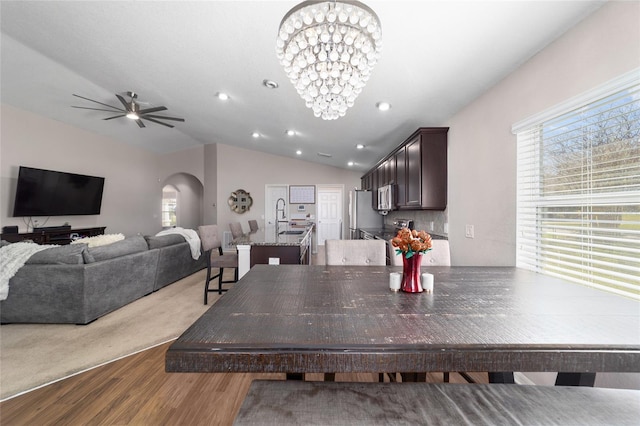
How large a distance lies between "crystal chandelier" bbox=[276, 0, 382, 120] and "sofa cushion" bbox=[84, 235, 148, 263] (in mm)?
2960

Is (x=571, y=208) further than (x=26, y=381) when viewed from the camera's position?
No

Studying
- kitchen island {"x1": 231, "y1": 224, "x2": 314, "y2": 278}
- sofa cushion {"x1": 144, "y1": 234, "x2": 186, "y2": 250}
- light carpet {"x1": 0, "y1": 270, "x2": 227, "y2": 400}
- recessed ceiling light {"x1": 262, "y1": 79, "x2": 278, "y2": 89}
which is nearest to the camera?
light carpet {"x1": 0, "y1": 270, "x2": 227, "y2": 400}

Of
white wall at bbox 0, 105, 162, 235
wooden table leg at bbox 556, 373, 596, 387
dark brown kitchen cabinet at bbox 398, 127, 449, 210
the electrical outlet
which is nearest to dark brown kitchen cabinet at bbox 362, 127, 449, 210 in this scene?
dark brown kitchen cabinet at bbox 398, 127, 449, 210

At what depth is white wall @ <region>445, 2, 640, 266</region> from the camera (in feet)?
4.41

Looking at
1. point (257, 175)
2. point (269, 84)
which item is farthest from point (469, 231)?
point (257, 175)

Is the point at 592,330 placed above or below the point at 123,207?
below

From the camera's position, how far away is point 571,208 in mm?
1672

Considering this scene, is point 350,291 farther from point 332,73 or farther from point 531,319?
point 332,73

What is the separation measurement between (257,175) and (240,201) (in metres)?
0.93

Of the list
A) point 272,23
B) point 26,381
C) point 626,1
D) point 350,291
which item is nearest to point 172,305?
point 26,381

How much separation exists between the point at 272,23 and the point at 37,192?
18.5ft

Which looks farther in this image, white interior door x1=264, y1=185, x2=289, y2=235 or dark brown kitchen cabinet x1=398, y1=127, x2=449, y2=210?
white interior door x1=264, y1=185, x2=289, y2=235

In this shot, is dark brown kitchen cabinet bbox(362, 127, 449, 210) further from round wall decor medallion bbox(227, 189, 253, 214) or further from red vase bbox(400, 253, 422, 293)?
round wall decor medallion bbox(227, 189, 253, 214)

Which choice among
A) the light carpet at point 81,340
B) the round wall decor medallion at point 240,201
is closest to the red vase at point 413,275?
the light carpet at point 81,340
